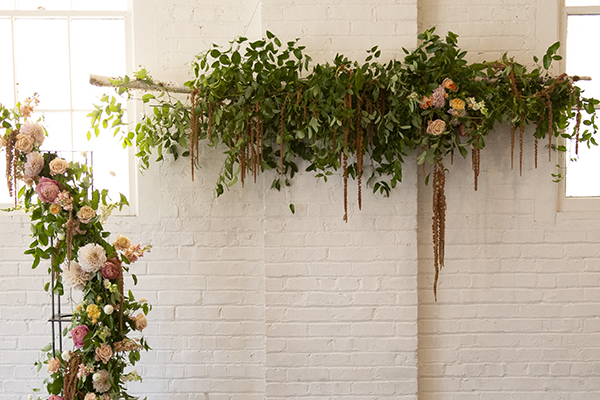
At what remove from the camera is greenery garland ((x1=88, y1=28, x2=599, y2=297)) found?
184cm

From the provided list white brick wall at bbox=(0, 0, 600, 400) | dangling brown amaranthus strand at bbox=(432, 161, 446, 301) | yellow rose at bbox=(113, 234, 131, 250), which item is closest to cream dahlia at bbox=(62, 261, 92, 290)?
yellow rose at bbox=(113, 234, 131, 250)

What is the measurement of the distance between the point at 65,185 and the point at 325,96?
1.06m

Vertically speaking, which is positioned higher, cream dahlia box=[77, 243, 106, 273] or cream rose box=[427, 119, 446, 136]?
cream rose box=[427, 119, 446, 136]

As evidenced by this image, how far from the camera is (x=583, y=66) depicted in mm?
2230

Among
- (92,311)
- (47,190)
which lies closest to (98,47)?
(47,190)

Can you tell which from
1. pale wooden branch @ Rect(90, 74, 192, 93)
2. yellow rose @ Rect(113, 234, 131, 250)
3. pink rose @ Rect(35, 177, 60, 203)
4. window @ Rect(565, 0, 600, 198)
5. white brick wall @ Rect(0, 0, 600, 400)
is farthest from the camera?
window @ Rect(565, 0, 600, 198)

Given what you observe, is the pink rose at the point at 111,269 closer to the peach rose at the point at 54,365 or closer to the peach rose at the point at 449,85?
the peach rose at the point at 54,365

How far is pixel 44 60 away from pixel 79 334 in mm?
1375

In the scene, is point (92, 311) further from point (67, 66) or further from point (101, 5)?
point (101, 5)

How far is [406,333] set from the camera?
2.10 meters

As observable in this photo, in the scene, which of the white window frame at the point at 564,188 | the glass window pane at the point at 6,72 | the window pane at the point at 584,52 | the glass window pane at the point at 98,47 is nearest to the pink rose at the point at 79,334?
the glass window pane at the point at 98,47

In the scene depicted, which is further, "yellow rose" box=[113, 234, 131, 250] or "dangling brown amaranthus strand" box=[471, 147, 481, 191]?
"dangling brown amaranthus strand" box=[471, 147, 481, 191]

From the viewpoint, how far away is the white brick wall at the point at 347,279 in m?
2.09

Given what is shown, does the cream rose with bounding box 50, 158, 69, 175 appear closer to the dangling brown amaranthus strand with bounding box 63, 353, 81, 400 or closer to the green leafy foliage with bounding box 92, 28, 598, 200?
the green leafy foliage with bounding box 92, 28, 598, 200
